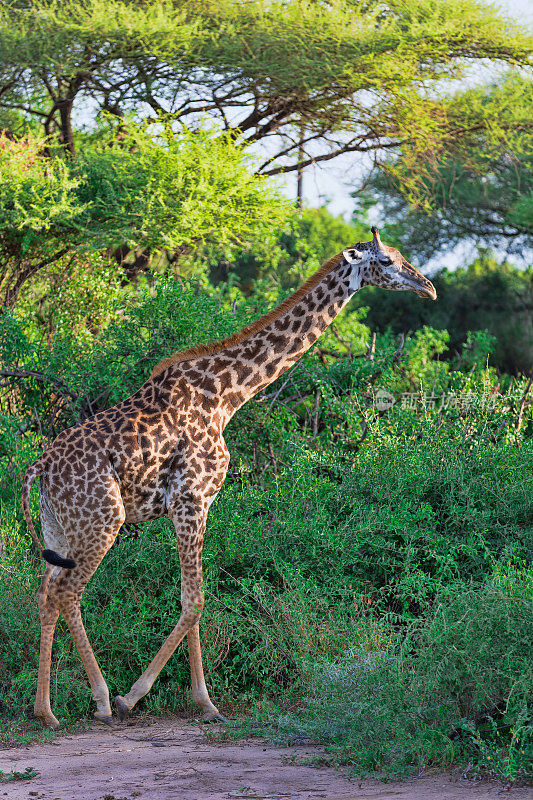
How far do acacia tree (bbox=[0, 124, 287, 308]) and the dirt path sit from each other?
8149 millimetres

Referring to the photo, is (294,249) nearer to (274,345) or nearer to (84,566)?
(274,345)

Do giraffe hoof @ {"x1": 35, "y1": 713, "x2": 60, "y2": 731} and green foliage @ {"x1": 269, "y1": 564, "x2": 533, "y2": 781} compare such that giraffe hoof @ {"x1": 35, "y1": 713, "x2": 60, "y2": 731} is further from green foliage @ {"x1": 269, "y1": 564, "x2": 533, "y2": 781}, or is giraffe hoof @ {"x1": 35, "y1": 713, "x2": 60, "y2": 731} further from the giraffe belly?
green foliage @ {"x1": 269, "y1": 564, "x2": 533, "y2": 781}

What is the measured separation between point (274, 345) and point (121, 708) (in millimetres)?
2593

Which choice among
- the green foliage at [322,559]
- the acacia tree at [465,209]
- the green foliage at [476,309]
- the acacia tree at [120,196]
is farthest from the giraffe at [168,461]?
the green foliage at [476,309]

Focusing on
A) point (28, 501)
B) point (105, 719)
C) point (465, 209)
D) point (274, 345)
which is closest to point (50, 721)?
point (105, 719)

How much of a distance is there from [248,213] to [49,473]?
8398mm

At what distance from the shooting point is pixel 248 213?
44.7 ft

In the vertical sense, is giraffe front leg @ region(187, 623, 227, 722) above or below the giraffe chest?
below

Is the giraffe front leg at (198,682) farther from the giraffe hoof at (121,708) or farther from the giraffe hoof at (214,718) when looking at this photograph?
the giraffe hoof at (121,708)

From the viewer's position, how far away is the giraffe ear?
6.35m

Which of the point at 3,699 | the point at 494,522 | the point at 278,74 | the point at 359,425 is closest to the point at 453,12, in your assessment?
the point at 278,74

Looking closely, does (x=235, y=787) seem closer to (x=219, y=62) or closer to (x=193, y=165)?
(x=193, y=165)

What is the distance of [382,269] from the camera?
634 cm

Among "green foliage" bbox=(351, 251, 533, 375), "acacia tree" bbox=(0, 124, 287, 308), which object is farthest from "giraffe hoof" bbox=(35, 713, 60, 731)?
"green foliage" bbox=(351, 251, 533, 375)
